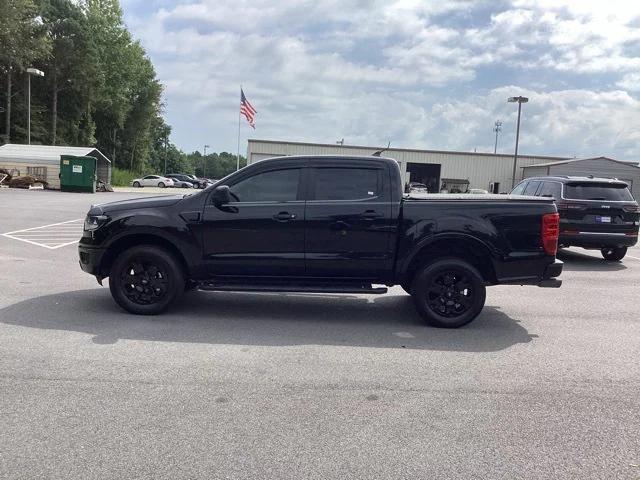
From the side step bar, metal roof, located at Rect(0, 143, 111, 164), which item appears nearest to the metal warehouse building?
metal roof, located at Rect(0, 143, 111, 164)

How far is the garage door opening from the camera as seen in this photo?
55088mm

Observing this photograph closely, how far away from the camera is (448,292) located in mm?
6402

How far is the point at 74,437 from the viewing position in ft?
11.5

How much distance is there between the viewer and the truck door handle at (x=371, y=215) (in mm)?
6309

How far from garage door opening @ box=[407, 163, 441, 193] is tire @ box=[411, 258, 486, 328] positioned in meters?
47.9

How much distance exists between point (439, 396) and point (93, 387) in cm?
272

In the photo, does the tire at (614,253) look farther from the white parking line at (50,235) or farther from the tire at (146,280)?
the white parking line at (50,235)

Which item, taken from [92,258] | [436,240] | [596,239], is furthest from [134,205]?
[596,239]

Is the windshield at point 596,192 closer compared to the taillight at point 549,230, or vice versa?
the taillight at point 549,230

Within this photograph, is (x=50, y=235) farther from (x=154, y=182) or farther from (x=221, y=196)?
(x=154, y=182)

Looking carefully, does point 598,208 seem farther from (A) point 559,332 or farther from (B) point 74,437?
(B) point 74,437

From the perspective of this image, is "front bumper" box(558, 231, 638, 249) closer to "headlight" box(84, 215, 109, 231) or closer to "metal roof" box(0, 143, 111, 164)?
"headlight" box(84, 215, 109, 231)

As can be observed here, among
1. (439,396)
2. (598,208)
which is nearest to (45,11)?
(598,208)

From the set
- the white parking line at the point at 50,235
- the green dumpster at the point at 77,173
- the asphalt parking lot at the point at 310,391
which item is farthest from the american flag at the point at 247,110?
the asphalt parking lot at the point at 310,391
